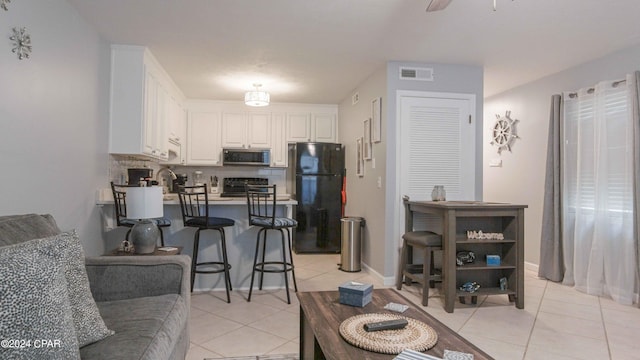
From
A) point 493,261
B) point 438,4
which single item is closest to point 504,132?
point 493,261

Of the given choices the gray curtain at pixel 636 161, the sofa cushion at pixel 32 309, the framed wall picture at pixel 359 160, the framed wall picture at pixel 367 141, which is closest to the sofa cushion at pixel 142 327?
the sofa cushion at pixel 32 309

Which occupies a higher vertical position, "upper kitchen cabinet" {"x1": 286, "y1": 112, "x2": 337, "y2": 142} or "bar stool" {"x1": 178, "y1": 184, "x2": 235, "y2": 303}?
"upper kitchen cabinet" {"x1": 286, "y1": 112, "x2": 337, "y2": 142}

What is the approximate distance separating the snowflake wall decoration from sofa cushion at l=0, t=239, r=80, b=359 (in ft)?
5.45

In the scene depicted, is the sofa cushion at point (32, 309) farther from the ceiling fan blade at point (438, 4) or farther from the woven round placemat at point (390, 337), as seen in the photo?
the ceiling fan blade at point (438, 4)

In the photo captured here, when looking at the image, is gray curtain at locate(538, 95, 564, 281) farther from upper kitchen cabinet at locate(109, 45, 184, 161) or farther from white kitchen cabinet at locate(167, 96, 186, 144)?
white kitchen cabinet at locate(167, 96, 186, 144)

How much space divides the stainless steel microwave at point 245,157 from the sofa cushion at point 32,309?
4.98m

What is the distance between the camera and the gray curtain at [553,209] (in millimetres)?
4270

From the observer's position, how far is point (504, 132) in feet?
17.5

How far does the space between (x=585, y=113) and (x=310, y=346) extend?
3934mm

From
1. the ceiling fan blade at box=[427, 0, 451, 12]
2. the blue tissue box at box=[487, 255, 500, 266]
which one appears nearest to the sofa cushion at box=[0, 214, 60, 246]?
the ceiling fan blade at box=[427, 0, 451, 12]

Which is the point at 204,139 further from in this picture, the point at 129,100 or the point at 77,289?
the point at 77,289

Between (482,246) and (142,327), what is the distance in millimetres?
3032

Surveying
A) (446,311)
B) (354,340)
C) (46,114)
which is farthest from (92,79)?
(446,311)

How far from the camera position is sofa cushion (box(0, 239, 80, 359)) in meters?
1.00
